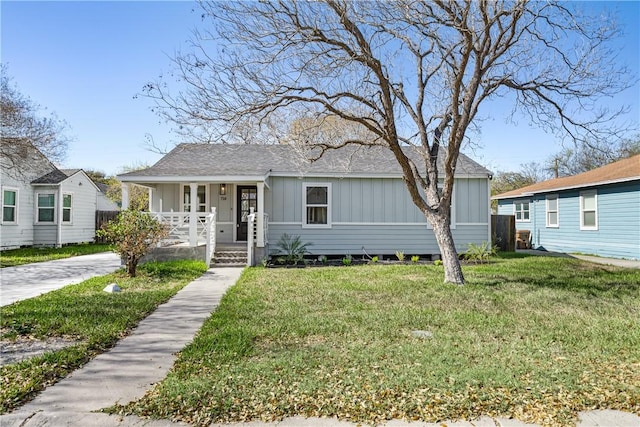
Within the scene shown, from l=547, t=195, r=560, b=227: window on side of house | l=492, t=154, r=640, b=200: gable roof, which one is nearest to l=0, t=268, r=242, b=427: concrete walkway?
l=492, t=154, r=640, b=200: gable roof

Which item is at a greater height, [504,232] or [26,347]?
[504,232]

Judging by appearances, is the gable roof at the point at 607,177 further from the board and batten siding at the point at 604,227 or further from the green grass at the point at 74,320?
the green grass at the point at 74,320

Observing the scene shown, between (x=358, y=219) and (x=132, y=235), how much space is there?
6.88 metres

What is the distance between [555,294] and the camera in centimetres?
702

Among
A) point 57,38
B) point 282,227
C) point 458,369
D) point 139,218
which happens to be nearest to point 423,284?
point 458,369

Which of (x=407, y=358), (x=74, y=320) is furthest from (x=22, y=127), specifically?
(x=407, y=358)

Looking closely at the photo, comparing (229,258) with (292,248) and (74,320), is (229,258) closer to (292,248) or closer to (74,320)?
(292,248)

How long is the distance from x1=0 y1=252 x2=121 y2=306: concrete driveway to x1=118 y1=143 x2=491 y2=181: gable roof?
2976 millimetres

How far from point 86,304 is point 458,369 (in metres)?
5.54

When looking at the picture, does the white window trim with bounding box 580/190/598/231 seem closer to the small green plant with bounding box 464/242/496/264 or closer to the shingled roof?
the small green plant with bounding box 464/242/496/264

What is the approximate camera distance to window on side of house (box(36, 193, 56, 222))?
17.2 meters

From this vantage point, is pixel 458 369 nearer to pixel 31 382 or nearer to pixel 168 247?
pixel 31 382

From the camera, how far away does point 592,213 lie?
1466cm

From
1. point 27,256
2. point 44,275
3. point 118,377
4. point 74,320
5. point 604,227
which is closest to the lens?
point 118,377
